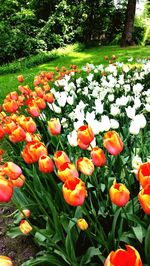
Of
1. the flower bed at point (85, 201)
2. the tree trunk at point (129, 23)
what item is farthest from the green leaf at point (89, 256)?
the tree trunk at point (129, 23)

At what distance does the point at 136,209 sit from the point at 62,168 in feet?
2.69

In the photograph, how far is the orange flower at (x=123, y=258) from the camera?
1065 mm

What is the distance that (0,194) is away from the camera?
165cm

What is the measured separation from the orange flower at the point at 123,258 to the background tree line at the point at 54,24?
17.4 metres

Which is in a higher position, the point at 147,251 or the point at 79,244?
the point at 147,251

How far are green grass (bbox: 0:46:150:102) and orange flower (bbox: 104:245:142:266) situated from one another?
302 inches

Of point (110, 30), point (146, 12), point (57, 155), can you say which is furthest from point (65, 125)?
point (146, 12)

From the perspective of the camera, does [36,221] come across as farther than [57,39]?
No

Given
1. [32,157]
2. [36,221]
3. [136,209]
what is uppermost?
[32,157]

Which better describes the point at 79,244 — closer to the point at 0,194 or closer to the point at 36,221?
the point at 36,221

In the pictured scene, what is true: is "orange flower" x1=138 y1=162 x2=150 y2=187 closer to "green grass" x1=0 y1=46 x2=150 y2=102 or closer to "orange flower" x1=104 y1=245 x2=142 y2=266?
"orange flower" x1=104 y1=245 x2=142 y2=266

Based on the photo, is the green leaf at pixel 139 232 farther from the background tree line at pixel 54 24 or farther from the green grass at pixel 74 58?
the background tree line at pixel 54 24

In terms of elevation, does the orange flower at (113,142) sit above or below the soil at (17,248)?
above

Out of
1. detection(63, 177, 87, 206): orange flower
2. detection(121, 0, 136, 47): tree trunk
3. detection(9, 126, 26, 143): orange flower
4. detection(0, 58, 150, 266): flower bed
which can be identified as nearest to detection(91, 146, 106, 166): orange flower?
detection(0, 58, 150, 266): flower bed
